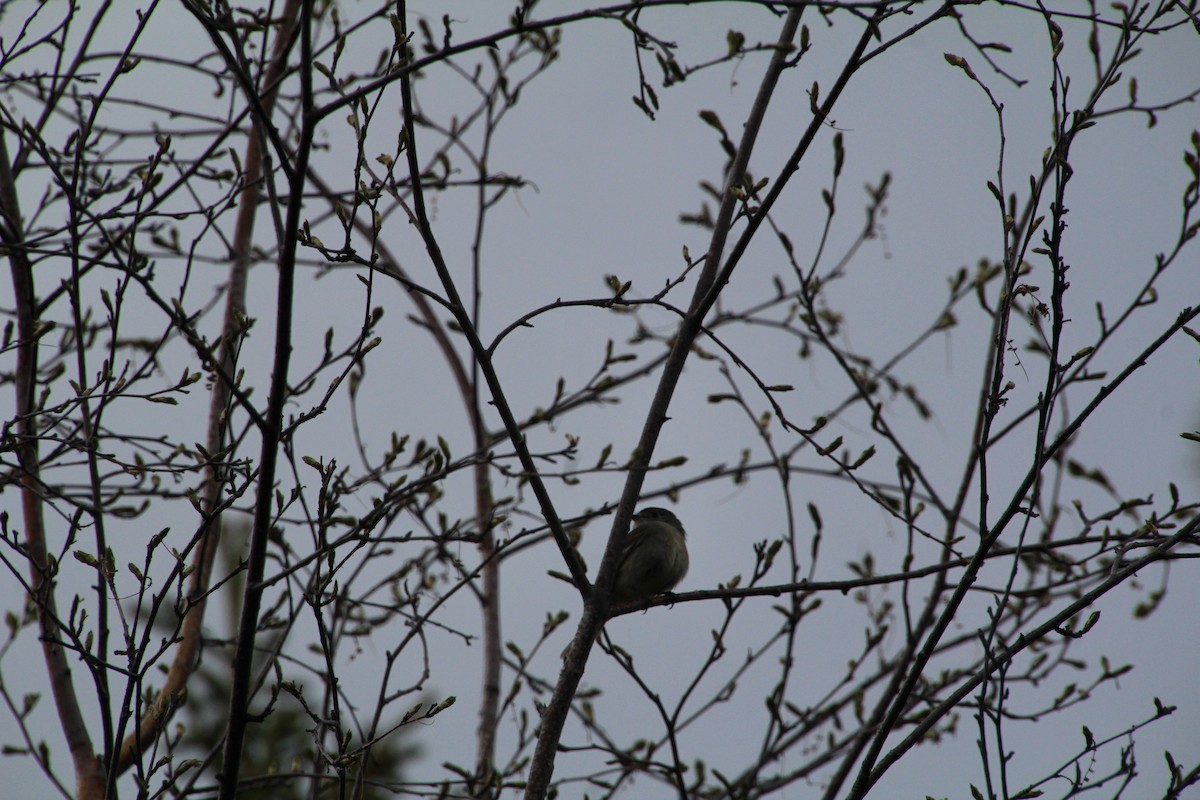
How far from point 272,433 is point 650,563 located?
2958 mm

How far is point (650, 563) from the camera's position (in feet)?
17.4

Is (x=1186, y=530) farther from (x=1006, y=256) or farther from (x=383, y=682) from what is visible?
(x=383, y=682)

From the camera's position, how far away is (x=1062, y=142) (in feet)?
9.01

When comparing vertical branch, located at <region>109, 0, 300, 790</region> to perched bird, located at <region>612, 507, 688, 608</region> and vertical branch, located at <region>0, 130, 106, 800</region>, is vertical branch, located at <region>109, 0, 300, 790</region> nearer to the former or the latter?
vertical branch, located at <region>0, 130, 106, 800</region>

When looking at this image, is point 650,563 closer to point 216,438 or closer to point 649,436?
point 649,436

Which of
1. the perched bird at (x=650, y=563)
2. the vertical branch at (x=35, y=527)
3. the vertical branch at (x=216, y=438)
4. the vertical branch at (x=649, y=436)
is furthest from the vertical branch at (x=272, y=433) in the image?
the perched bird at (x=650, y=563)

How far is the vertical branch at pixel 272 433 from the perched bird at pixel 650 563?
2619 mm

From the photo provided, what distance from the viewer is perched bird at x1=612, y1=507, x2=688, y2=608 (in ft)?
17.5

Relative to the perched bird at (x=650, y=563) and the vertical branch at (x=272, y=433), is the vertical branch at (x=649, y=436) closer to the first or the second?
the vertical branch at (x=272, y=433)

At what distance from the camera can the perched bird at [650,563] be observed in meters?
5.33

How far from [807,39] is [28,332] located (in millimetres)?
2904

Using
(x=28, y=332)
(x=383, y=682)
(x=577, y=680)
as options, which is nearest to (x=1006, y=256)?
(x=577, y=680)

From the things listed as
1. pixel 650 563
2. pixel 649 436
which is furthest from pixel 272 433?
pixel 650 563

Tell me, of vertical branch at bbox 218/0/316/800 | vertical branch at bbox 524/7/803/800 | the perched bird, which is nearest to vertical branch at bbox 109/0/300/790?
vertical branch at bbox 218/0/316/800
